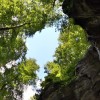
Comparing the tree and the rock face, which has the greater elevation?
the tree

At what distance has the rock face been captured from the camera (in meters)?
13.4

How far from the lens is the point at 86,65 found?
49.1 ft

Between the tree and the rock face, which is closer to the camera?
the rock face

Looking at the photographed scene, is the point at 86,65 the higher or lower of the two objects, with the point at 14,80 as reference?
lower

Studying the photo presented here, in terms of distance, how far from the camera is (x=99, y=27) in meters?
13.4

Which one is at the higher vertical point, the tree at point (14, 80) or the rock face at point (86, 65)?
the tree at point (14, 80)

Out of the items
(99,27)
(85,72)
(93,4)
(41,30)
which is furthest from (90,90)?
(41,30)

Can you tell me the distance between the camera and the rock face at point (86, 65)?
13.4 m

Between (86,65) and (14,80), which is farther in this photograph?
(14,80)

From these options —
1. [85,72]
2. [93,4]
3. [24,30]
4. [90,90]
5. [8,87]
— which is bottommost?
[90,90]

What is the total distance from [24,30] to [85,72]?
28.1 ft

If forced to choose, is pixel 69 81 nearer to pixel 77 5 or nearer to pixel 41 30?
pixel 77 5

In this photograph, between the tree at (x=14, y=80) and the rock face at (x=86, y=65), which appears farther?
the tree at (x=14, y=80)

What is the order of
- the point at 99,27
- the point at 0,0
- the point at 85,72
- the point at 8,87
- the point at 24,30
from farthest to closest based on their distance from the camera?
1. the point at 8,87
2. the point at 24,30
3. the point at 0,0
4. the point at 85,72
5. the point at 99,27
